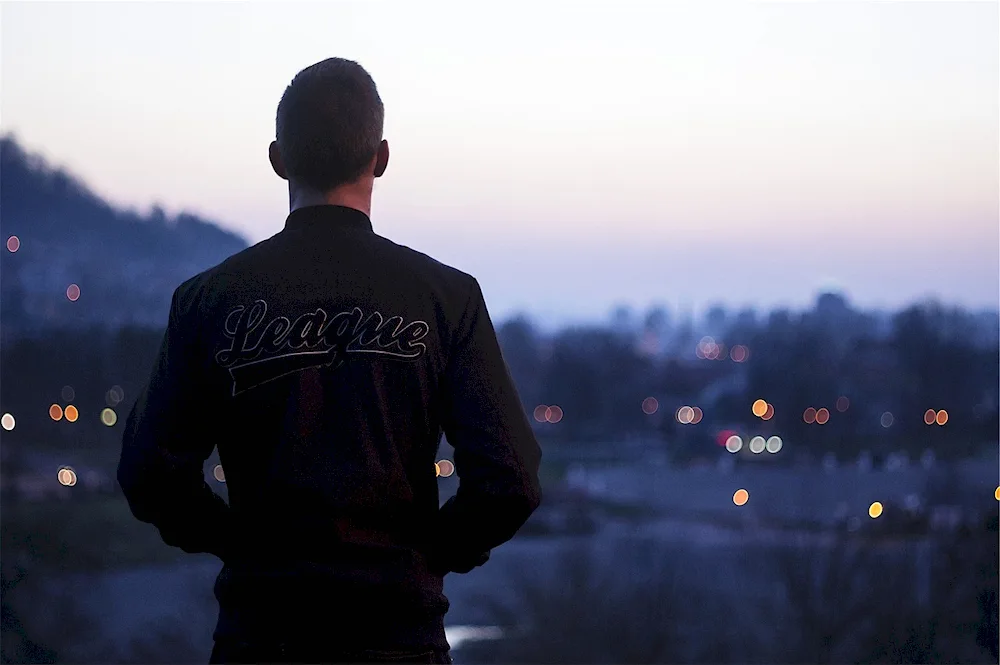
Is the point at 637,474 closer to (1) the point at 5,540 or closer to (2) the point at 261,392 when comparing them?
(1) the point at 5,540

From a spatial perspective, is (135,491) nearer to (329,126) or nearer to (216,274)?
→ (216,274)

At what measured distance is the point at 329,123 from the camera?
114 centimetres

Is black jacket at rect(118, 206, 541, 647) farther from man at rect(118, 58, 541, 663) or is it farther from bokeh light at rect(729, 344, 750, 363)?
bokeh light at rect(729, 344, 750, 363)

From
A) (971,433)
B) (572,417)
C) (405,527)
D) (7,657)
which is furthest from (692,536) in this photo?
(405,527)

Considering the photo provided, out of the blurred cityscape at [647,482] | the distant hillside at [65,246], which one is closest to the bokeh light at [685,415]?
the blurred cityscape at [647,482]

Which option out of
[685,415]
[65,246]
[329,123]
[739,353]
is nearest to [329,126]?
[329,123]

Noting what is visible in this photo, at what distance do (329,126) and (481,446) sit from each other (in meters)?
0.37

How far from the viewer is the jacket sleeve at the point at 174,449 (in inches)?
44.9

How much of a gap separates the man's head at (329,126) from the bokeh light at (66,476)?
11.1 metres

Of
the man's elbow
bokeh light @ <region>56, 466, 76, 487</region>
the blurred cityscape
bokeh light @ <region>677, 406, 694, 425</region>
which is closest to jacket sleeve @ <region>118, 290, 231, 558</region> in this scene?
the man's elbow

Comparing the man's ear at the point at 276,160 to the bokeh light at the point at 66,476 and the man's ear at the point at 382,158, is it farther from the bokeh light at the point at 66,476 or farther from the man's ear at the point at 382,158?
the bokeh light at the point at 66,476

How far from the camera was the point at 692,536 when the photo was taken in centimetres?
1399

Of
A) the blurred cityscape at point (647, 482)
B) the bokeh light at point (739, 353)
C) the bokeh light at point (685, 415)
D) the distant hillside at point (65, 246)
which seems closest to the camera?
the distant hillside at point (65, 246)

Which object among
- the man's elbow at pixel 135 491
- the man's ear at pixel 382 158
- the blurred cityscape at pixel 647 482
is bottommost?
the blurred cityscape at pixel 647 482
